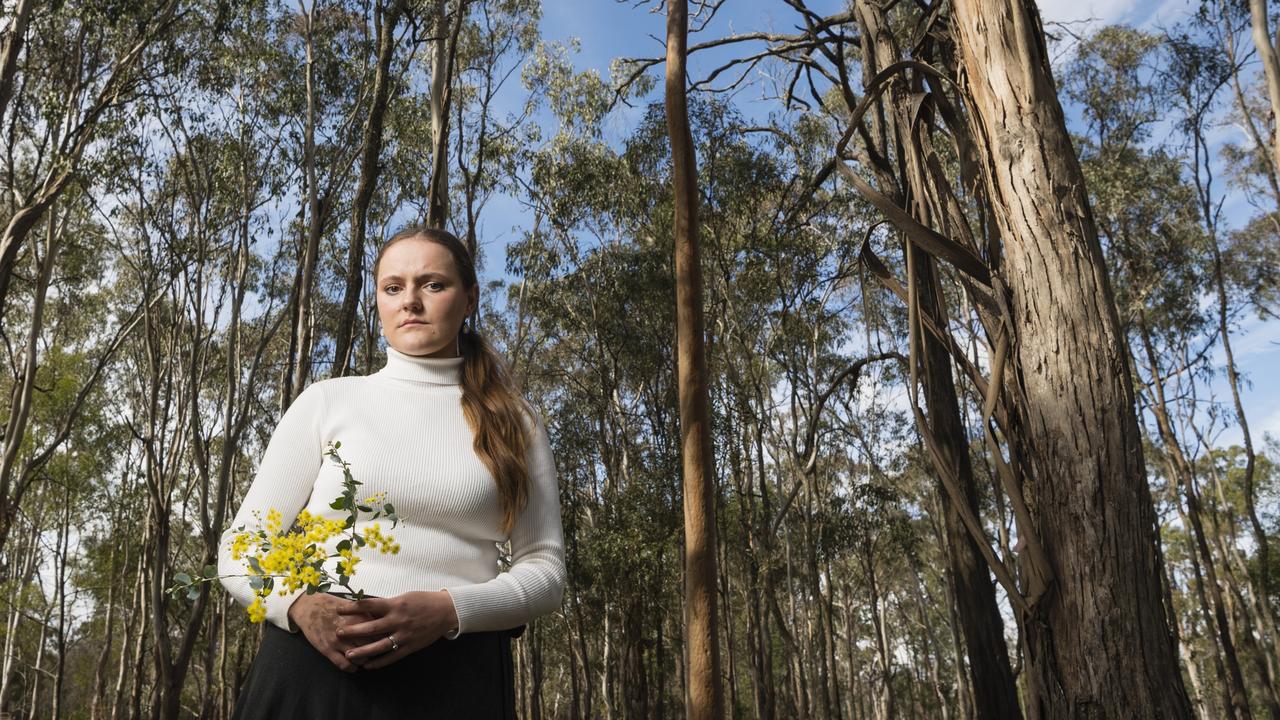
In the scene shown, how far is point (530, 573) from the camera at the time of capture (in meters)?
1.00

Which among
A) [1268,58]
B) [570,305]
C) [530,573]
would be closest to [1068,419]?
[530,573]

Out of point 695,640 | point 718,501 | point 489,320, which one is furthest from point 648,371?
point 695,640

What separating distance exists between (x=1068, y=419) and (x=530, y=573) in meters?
0.63

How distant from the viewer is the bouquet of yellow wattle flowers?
0.86m

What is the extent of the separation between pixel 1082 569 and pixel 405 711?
2.40 ft

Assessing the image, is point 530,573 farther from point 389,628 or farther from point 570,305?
point 570,305

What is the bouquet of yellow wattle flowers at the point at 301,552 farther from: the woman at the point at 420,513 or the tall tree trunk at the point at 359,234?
the tall tree trunk at the point at 359,234

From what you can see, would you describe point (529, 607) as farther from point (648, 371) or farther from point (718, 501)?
point (648, 371)

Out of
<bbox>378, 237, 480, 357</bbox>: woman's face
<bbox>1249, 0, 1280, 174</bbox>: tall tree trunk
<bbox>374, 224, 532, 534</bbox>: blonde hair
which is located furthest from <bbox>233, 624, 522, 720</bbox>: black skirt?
<bbox>1249, 0, 1280, 174</bbox>: tall tree trunk

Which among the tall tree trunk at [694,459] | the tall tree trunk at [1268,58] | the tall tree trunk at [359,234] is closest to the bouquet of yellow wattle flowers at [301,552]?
the tall tree trunk at [694,459]

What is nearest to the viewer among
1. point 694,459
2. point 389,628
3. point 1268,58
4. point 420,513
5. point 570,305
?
point 389,628

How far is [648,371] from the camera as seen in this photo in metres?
13.8

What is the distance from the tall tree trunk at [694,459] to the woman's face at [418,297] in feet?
3.24

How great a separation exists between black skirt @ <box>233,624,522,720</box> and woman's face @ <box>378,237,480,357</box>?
0.38 meters
